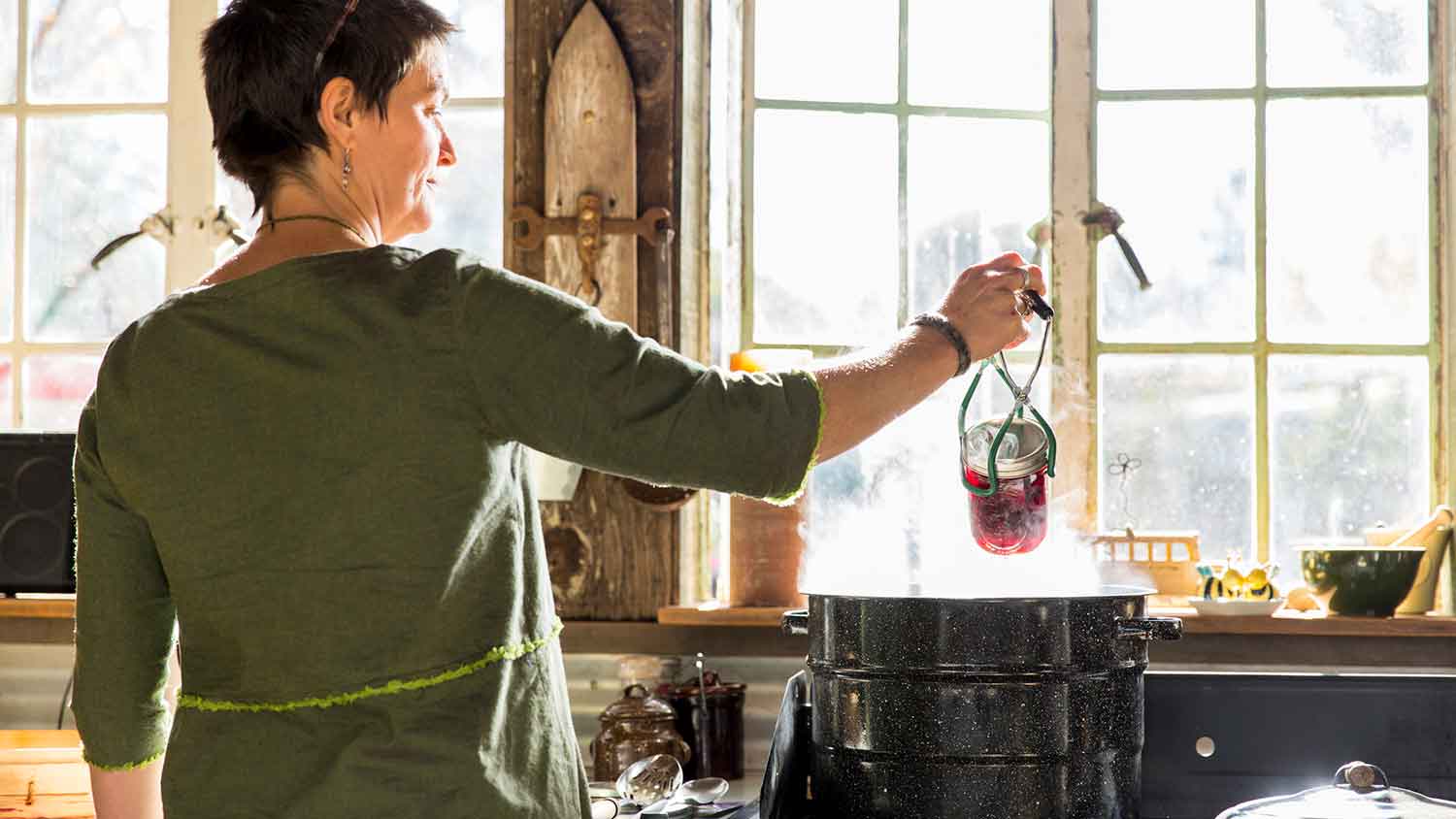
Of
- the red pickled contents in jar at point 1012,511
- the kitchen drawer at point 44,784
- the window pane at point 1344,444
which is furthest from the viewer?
the window pane at point 1344,444

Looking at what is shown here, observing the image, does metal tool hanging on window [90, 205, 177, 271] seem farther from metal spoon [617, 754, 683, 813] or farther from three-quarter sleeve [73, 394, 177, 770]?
three-quarter sleeve [73, 394, 177, 770]

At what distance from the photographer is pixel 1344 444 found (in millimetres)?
2793

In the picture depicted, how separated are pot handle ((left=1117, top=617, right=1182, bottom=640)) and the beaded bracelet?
579mm

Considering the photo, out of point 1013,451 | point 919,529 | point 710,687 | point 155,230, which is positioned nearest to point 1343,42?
point 919,529

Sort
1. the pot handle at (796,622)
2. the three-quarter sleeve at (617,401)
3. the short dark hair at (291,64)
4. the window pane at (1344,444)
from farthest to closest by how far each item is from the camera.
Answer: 1. the window pane at (1344,444)
2. the pot handle at (796,622)
3. the short dark hair at (291,64)
4. the three-quarter sleeve at (617,401)

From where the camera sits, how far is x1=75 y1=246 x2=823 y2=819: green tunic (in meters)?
1.06

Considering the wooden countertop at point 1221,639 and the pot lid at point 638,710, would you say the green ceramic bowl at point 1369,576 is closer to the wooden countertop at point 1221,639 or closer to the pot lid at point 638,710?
the wooden countertop at point 1221,639

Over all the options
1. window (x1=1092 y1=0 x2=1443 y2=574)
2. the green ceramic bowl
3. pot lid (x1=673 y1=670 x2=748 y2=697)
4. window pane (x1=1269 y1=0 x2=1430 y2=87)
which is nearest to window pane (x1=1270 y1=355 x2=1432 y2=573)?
window (x1=1092 y1=0 x2=1443 y2=574)

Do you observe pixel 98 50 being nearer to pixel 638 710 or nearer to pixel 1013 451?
pixel 638 710

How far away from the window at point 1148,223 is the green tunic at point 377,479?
5.46 ft

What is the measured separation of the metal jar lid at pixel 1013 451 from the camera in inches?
67.2

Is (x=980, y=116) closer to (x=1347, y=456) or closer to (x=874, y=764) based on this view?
(x=1347, y=456)

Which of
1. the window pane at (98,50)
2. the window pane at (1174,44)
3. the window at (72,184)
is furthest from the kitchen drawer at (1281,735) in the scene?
the window pane at (98,50)

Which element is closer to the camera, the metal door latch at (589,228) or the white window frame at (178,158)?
the metal door latch at (589,228)
